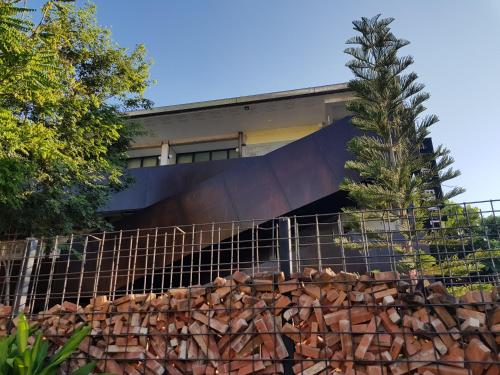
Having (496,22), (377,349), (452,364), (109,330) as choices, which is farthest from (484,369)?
(496,22)

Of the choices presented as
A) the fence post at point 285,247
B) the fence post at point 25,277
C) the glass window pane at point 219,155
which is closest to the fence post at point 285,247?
the fence post at point 285,247

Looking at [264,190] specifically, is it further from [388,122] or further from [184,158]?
[184,158]

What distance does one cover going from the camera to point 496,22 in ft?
19.8

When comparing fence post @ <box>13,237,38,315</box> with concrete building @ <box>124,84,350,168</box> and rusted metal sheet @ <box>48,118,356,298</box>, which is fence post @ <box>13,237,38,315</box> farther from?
concrete building @ <box>124,84,350,168</box>

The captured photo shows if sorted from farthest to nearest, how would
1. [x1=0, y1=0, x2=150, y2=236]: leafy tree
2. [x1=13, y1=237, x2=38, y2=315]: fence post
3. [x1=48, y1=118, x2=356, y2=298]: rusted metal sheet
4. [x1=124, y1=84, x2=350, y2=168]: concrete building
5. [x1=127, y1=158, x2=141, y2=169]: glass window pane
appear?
[x1=127, y1=158, x2=141, y2=169]: glass window pane → [x1=124, y1=84, x2=350, y2=168]: concrete building → [x1=48, y1=118, x2=356, y2=298]: rusted metal sheet → [x1=0, y1=0, x2=150, y2=236]: leafy tree → [x1=13, y1=237, x2=38, y2=315]: fence post

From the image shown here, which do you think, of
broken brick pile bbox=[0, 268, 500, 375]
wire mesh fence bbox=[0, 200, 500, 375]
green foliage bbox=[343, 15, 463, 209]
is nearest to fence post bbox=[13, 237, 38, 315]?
wire mesh fence bbox=[0, 200, 500, 375]

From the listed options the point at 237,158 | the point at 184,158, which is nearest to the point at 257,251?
the point at 237,158

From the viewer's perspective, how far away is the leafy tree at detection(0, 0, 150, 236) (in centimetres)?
497

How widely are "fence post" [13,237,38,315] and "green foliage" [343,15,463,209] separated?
4973 mm

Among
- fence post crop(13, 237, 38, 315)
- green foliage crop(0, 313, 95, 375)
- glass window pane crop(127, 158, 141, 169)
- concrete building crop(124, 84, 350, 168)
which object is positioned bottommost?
green foliage crop(0, 313, 95, 375)

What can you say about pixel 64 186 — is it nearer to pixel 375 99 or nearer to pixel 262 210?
pixel 262 210

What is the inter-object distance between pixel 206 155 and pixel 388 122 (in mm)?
→ 7888

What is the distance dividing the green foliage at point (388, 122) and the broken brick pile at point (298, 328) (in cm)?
379

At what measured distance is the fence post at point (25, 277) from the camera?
168 inches
